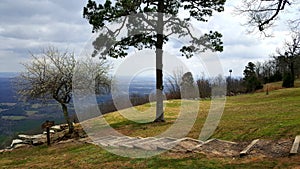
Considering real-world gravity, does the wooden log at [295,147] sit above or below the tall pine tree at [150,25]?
below

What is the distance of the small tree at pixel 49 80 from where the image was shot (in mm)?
13453

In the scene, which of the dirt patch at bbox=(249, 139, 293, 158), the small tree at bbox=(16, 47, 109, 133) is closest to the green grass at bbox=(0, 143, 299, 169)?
the dirt patch at bbox=(249, 139, 293, 158)

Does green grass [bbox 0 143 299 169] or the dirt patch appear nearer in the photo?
green grass [bbox 0 143 299 169]

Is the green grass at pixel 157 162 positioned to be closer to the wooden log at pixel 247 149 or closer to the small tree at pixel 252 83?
the wooden log at pixel 247 149

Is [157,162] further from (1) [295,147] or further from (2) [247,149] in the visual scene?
(1) [295,147]

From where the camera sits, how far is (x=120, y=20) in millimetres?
14172

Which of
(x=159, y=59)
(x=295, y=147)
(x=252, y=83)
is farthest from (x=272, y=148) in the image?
(x=252, y=83)

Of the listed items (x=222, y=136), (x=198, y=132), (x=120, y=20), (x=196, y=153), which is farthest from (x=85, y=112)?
(x=196, y=153)

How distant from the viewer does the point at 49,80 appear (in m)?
13.5

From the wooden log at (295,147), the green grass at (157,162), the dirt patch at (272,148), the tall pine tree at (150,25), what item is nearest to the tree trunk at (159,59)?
the tall pine tree at (150,25)

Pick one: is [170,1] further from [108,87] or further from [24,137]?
[24,137]

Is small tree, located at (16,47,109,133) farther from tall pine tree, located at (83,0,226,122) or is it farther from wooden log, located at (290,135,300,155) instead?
wooden log, located at (290,135,300,155)

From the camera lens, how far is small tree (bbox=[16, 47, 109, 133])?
44.1ft

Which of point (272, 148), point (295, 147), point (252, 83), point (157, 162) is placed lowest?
point (157, 162)
